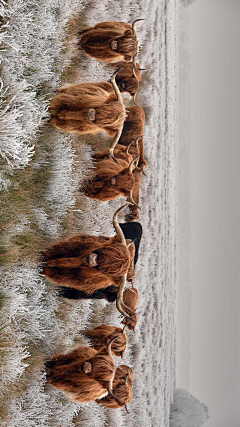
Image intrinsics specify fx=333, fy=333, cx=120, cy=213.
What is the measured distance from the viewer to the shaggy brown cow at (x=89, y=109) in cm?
222

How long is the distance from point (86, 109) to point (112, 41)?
26.7 inches

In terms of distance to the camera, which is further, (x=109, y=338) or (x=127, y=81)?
(x=127, y=81)

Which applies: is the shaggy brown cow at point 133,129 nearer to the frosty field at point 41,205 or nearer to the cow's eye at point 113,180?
the frosty field at point 41,205

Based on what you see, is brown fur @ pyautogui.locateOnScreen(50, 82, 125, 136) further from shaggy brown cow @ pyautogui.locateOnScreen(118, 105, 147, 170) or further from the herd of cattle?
shaggy brown cow @ pyautogui.locateOnScreen(118, 105, 147, 170)

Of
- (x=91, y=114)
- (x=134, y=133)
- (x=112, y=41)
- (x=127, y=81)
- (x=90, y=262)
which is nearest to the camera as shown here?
(x=90, y=262)

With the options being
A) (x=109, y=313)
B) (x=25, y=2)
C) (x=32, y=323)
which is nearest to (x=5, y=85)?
(x=25, y=2)

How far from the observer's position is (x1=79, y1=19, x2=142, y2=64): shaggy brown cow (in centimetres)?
251

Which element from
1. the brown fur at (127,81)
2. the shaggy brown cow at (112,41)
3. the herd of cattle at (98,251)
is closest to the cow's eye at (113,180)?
the herd of cattle at (98,251)

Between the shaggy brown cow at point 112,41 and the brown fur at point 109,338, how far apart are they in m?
2.08

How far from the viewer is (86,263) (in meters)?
2.10

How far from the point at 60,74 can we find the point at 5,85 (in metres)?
0.66

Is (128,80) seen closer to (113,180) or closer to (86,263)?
(113,180)

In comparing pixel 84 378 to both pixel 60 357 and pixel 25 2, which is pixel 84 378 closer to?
pixel 60 357

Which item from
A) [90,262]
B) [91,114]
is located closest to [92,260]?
[90,262]
